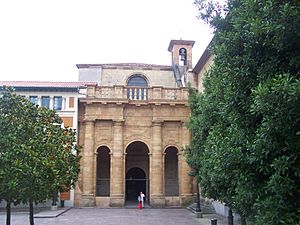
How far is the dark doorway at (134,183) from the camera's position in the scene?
3741 cm

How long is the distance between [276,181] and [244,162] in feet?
3.10

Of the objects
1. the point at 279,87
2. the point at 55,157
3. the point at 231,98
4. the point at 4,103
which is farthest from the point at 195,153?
the point at 279,87

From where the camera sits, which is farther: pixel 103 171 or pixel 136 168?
pixel 136 168

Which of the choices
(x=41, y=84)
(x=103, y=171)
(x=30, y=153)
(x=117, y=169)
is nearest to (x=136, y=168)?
(x=103, y=171)

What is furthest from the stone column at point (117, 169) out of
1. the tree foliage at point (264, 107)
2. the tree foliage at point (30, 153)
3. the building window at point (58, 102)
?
the tree foliage at point (264, 107)

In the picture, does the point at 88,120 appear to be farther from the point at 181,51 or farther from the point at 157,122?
the point at 181,51

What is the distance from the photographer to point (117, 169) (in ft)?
103

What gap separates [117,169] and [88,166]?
7.96ft

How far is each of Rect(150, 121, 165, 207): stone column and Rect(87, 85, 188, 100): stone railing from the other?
250 cm

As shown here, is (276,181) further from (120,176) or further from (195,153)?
(120,176)

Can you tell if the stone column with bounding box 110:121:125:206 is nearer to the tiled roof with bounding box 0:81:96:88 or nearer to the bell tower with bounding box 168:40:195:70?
the tiled roof with bounding box 0:81:96:88

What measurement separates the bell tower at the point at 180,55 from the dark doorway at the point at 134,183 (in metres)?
10.1

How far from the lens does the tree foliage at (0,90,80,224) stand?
11.6 metres

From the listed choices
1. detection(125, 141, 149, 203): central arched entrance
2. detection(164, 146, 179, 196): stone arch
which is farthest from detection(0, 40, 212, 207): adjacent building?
detection(125, 141, 149, 203): central arched entrance
